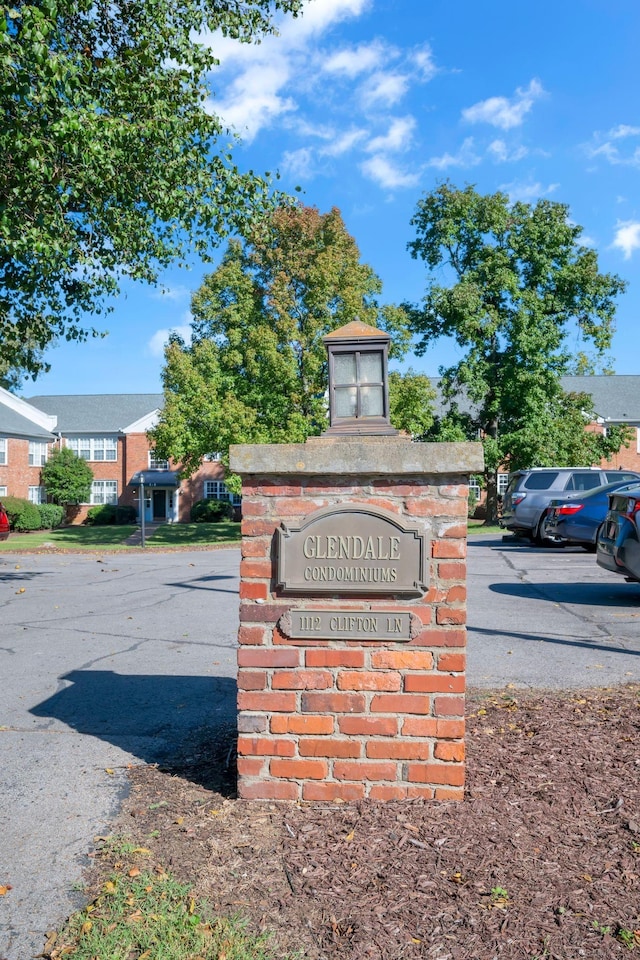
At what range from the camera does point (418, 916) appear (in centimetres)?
261

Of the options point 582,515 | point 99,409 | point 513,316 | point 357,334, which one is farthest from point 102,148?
point 99,409

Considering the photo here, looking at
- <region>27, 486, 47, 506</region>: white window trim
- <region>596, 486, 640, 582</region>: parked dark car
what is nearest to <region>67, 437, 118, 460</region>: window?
<region>27, 486, 47, 506</region>: white window trim

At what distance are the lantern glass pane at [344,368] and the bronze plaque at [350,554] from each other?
1.49m

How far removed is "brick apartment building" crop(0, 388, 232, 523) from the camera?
4509cm

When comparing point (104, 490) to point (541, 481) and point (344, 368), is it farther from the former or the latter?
point (344, 368)

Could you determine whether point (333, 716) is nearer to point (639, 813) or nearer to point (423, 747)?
point (423, 747)

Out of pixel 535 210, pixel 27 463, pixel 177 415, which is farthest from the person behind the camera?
pixel 27 463

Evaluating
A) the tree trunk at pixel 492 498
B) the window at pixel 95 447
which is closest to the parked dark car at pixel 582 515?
the tree trunk at pixel 492 498

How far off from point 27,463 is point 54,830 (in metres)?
43.1

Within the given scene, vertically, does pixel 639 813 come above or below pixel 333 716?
below

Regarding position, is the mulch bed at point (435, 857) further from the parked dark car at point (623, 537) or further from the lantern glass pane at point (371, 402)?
the parked dark car at point (623, 537)

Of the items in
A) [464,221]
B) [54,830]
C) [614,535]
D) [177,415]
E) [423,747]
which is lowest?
[54,830]

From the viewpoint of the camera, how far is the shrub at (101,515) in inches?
1697

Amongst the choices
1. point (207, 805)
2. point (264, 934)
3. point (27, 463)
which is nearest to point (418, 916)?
point (264, 934)
